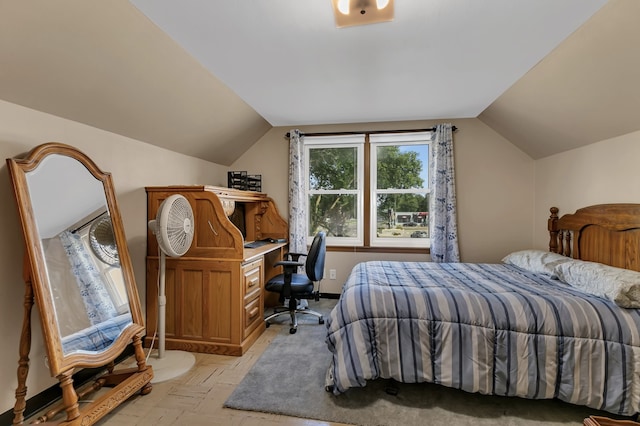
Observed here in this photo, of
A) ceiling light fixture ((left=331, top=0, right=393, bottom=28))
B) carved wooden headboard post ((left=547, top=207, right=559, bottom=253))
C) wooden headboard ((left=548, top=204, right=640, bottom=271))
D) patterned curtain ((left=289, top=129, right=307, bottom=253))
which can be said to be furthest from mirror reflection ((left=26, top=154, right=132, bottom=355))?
carved wooden headboard post ((left=547, top=207, right=559, bottom=253))

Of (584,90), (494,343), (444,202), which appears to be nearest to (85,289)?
(494,343)

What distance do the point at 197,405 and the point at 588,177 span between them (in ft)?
11.9

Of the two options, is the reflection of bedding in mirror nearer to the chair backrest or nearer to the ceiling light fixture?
the chair backrest

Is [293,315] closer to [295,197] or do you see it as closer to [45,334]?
[295,197]

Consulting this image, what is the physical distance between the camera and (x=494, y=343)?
1705 millimetres

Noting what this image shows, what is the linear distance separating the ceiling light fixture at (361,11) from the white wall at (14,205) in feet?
6.13

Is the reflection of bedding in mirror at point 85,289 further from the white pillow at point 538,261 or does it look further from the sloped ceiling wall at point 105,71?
the white pillow at point 538,261

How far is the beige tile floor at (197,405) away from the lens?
164 centimetres

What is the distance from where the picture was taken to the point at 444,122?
3.46m

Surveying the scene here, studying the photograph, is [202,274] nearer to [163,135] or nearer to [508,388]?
[163,135]

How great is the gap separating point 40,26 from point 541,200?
4.35 m

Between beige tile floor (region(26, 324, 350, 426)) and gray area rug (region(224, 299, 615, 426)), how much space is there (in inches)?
2.3

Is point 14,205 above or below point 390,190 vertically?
below

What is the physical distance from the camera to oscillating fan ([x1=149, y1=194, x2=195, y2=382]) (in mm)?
2059
